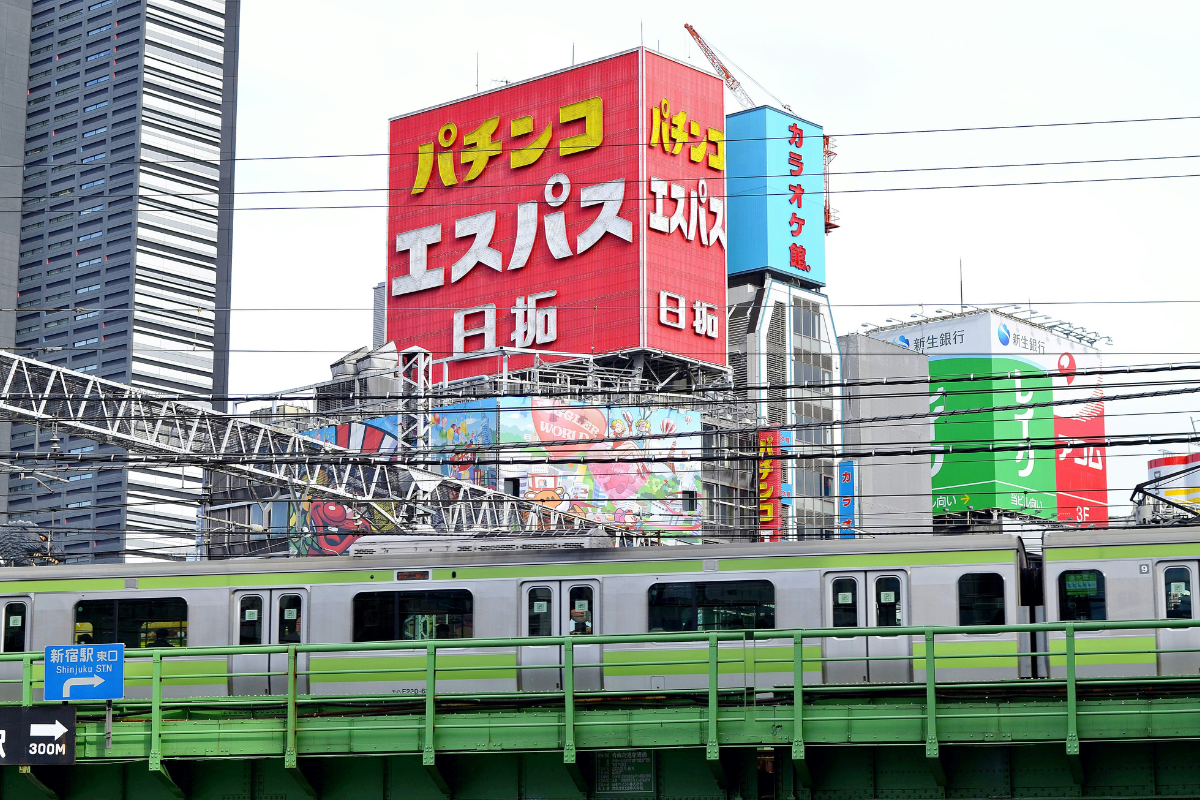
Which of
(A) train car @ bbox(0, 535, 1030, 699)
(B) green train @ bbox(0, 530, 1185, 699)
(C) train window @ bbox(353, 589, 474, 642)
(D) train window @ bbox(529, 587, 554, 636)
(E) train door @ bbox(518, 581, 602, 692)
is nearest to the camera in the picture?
(B) green train @ bbox(0, 530, 1185, 699)

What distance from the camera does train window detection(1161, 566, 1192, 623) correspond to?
24609 millimetres

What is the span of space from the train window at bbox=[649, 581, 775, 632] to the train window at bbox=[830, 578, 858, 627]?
103cm

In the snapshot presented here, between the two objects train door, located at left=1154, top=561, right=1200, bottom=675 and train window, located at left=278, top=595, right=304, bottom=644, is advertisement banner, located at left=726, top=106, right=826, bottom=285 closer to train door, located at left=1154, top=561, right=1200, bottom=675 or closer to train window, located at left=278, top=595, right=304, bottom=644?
train window, located at left=278, top=595, right=304, bottom=644

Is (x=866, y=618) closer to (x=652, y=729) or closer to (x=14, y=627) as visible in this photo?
(x=652, y=729)

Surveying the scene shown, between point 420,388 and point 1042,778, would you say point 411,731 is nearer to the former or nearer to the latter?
point 1042,778

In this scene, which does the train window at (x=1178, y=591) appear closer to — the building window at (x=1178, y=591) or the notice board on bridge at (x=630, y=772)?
the building window at (x=1178, y=591)

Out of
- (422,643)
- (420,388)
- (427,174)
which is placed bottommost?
(422,643)

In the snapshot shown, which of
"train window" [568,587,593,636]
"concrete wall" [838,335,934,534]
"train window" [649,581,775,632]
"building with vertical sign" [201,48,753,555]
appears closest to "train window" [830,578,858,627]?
"train window" [649,581,775,632]

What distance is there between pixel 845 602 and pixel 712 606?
2.22m

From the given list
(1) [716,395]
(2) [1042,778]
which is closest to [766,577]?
(2) [1042,778]

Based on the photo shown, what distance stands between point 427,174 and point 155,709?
281ft

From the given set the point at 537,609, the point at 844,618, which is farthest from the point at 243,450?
the point at 844,618

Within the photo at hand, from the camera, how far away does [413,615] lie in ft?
89.7

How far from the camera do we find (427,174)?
104 m
